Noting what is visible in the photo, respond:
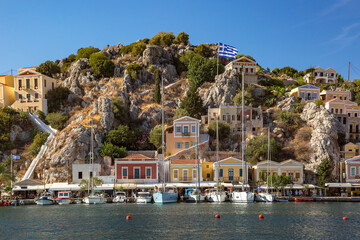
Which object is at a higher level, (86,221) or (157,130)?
(157,130)

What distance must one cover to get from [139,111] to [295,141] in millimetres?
34419

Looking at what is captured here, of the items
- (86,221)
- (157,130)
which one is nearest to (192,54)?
(157,130)

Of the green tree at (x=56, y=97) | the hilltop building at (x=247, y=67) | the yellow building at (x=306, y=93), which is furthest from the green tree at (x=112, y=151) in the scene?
the yellow building at (x=306, y=93)

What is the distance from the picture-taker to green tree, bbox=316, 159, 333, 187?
7644 centimetres

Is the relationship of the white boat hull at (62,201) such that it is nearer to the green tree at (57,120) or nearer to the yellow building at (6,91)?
the green tree at (57,120)

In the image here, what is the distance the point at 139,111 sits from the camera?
9712 centimetres

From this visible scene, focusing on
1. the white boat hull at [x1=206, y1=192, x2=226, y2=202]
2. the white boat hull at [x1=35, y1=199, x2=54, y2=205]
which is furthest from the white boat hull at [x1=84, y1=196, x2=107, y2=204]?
the white boat hull at [x1=206, y1=192, x2=226, y2=202]

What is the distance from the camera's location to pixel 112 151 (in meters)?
79.9

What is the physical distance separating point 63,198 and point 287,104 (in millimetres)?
53400

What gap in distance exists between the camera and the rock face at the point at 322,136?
7950cm

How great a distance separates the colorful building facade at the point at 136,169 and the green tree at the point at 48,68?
49949 millimetres

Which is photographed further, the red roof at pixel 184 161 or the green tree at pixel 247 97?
the green tree at pixel 247 97

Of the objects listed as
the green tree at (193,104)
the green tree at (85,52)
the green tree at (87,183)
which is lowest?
the green tree at (87,183)

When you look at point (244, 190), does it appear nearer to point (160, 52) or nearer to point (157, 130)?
point (157, 130)
